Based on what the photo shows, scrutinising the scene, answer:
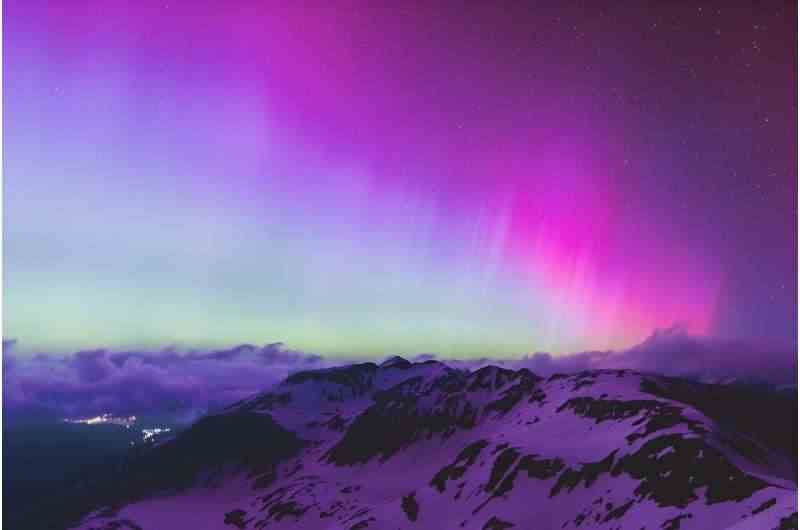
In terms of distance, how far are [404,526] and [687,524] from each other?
117 m

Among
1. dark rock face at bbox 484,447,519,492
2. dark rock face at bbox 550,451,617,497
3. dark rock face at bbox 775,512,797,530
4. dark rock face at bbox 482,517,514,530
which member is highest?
dark rock face at bbox 775,512,797,530

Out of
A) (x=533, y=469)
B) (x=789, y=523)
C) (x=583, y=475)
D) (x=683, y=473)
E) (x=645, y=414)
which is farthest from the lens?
(x=533, y=469)

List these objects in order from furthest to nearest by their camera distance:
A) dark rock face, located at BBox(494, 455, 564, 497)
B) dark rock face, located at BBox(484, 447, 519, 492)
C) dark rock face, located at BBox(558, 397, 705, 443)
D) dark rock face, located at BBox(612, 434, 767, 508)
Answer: dark rock face, located at BBox(484, 447, 519, 492), dark rock face, located at BBox(494, 455, 564, 497), dark rock face, located at BBox(558, 397, 705, 443), dark rock face, located at BBox(612, 434, 767, 508)

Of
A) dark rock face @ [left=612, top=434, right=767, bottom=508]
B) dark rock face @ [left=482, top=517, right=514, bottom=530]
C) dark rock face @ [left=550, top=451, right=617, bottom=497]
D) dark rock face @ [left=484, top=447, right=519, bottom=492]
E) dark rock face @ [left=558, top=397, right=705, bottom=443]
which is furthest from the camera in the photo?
dark rock face @ [left=484, top=447, right=519, bottom=492]

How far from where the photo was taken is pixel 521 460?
17950 cm

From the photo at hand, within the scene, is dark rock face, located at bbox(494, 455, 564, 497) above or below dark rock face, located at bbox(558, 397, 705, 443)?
below

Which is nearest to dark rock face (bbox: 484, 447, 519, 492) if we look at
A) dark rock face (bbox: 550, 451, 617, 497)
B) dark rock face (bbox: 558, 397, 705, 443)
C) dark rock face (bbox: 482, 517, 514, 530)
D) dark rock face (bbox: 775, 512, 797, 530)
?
dark rock face (bbox: 482, 517, 514, 530)

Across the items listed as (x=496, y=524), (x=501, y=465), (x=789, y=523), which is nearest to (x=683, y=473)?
(x=789, y=523)

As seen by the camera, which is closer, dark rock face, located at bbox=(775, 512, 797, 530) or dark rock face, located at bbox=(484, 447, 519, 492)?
dark rock face, located at bbox=(775, 512, 797, 530)

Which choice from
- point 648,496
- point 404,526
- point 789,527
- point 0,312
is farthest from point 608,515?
point 0,312

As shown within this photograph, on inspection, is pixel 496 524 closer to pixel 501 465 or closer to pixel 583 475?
pixel 583 475

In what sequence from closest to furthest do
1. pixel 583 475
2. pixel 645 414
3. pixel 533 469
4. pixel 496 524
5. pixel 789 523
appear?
1. pixel 789 523
2. pixel 583 475
3. pixel 496 524
4. pixel 645 414
5. pixel 533 469

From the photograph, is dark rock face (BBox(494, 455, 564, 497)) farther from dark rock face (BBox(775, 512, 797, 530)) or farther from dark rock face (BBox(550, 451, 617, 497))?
dark rock face (BBox(775, 512, 797, 530))

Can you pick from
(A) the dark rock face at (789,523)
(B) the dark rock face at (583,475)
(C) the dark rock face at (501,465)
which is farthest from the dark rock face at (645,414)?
(A) the dark rock face at (789,523)
